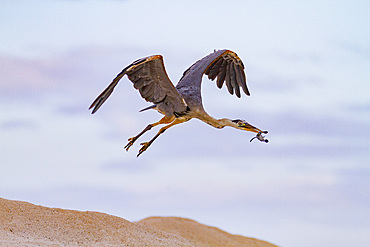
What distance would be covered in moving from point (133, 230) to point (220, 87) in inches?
111

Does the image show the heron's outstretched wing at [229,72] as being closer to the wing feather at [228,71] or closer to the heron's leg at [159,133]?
the wing feather at [228,71]

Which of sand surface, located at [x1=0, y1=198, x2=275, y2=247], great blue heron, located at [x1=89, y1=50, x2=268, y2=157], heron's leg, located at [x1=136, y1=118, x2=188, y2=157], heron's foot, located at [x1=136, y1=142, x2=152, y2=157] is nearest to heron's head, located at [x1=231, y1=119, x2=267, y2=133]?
great blue heron, located at [x1=89, y1=50, x2=268, y2=157]

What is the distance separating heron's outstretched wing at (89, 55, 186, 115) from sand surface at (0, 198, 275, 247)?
107 inches

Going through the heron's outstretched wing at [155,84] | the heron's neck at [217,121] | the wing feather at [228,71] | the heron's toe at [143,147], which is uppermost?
the wing feather at [228,71]

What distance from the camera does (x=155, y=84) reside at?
8.25m

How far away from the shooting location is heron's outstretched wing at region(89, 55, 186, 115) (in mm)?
7970

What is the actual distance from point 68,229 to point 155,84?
10.9 ft

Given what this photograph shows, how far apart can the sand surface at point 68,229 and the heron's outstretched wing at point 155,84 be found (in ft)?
8.93

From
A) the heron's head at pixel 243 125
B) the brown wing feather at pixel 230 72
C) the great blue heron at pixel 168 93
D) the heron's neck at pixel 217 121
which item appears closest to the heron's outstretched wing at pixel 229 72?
the brown wing feather at pixel 230 72

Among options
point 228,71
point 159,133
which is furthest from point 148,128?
point 228,71

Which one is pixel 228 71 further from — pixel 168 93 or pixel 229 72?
pixel 168 93

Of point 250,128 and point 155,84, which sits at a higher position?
point 155,84

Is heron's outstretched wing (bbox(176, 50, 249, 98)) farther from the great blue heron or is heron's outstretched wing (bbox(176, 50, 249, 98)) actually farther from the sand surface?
the sand surface

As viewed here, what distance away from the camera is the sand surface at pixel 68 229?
9797mm
